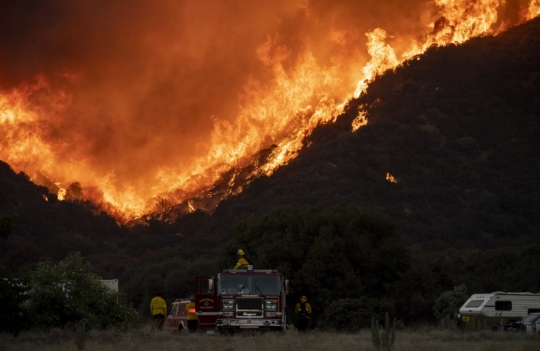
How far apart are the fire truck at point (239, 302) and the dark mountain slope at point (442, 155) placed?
69410 mm

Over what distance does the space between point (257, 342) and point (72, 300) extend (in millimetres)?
12356

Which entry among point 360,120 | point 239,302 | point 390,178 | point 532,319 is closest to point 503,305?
point 532,319

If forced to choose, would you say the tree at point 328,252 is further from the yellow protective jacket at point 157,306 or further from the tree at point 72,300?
the tree at point 72,300

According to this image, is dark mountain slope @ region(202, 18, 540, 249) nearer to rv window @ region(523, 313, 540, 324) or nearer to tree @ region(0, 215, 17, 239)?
rv window @ region(523, 313, 540, 324)

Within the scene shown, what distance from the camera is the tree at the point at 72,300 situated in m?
42.7

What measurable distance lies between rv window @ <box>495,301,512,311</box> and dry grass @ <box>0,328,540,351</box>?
11.3 metres

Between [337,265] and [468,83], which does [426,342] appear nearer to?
[337,265]

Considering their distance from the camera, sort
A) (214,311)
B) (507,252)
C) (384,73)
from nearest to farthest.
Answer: (214,311) < (507,252) < (384,73)

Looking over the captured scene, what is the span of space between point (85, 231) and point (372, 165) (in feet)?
118

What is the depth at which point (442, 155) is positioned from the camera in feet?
429

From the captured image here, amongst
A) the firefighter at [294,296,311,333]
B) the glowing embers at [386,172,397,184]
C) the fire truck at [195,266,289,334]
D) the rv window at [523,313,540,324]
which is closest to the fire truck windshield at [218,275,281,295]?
the fire truck at [195,266,289,334]

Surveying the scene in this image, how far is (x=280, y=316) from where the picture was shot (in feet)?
132

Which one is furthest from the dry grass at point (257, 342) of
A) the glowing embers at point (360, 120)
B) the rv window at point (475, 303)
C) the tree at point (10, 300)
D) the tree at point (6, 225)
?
the glowing embers at point (360, 120)

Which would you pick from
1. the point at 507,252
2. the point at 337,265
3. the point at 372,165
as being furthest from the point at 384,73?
the point at 337,265
